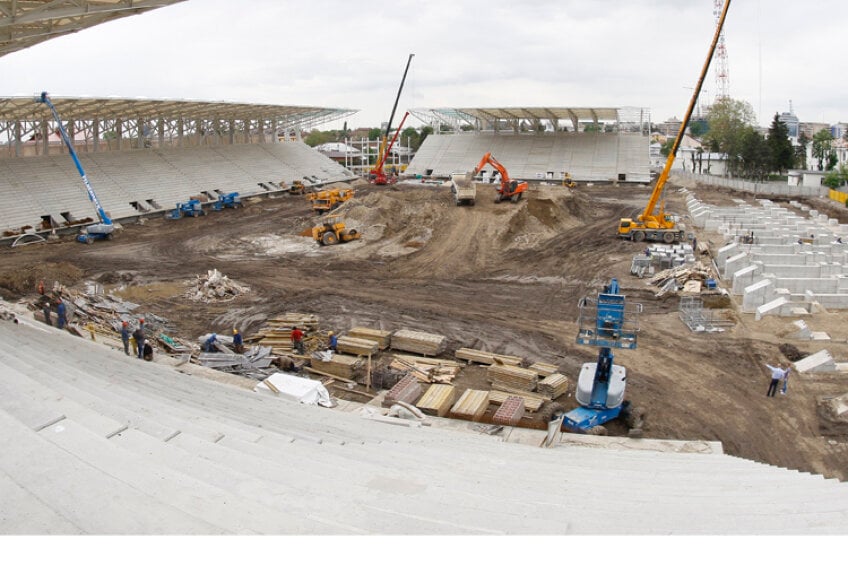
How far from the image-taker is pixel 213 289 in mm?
22781

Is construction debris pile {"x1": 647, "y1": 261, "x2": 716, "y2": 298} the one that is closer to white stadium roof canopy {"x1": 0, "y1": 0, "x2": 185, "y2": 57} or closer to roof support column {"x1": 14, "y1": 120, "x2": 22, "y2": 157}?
white stadium roof canopy {"x1": 0, "y1": 0, "x2": 185, "y2": 57}

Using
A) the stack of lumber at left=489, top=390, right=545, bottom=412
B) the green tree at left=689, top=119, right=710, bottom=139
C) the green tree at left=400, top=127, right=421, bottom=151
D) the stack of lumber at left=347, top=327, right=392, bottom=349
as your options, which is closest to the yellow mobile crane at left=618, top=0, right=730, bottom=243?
the stack of lumber at left=347, top=327, right=392, bottom=349

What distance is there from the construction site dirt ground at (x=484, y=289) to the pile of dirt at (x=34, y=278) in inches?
2.9

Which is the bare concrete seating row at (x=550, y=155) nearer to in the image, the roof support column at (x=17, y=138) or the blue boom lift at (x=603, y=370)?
the roof support column at (x=17, y=138)

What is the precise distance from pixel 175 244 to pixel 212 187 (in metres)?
18.9

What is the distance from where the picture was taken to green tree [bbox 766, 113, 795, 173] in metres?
63.9

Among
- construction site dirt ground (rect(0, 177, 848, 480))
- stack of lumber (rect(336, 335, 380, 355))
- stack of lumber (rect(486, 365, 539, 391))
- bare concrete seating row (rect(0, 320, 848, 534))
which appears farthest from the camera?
stack of lumber (rect(336, 335, 380, 355))

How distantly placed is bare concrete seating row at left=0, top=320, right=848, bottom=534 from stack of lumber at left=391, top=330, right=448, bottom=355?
17.3 ft

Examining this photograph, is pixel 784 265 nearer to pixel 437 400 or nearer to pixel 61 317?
pixel 437 400

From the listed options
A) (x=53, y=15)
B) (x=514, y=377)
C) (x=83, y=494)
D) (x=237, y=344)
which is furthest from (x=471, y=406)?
(x=53, y=15)

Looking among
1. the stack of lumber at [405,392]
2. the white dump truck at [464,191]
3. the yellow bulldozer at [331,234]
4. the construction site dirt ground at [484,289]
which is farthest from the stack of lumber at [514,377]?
the white dump truck at [464,191]

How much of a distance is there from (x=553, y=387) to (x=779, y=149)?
207 ft

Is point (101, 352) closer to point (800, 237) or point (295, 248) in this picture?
point (295, 248)

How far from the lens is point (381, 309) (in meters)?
21.0
